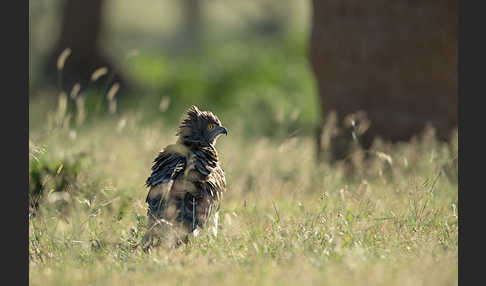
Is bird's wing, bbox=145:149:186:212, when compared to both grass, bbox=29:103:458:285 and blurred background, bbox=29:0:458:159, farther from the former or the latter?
blurred background, bbox=29:0:458:159

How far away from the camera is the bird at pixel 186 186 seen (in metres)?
5.69

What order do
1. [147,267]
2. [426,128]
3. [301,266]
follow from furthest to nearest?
1. [426,128]
2. [147,267]
3. [301,266]

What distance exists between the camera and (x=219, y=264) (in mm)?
5039

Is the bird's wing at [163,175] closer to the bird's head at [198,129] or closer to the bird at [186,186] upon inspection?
the bird at [186,186]

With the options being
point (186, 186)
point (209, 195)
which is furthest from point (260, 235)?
point (186, 186)

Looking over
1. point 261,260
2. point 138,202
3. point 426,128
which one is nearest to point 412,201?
point 261,260

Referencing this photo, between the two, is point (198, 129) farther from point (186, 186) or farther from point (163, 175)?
point (186, 186)

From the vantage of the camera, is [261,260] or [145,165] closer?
[261,260]

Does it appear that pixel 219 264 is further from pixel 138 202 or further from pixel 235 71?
pixel 235 71

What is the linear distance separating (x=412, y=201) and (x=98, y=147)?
16.0 ft

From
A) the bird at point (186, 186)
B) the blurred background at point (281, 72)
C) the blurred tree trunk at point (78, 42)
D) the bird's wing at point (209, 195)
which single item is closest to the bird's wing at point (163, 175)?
the bird at point (186, 186)

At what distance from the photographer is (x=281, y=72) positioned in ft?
61.2

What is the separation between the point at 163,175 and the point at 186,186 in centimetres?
32

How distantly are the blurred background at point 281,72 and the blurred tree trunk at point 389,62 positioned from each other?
0.05 feet
